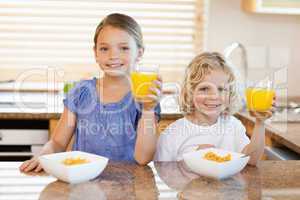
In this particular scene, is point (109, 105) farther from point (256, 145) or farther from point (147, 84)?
point (256, 145)

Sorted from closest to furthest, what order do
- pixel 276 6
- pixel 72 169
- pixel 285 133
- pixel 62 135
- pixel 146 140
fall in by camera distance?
pixel 72 169, pixel 146 140, pixel 62 135, pixel 285 133, pixel 276 6

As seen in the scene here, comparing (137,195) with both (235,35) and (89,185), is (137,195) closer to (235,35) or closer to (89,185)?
(89,185)

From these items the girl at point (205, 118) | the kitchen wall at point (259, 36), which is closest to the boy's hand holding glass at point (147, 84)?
the girl at point (205, 118)

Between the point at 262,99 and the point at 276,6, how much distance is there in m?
1.59

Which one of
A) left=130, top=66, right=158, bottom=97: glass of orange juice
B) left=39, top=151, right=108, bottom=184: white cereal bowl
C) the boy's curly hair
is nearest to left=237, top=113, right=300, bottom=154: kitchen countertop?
the boy's curly hair

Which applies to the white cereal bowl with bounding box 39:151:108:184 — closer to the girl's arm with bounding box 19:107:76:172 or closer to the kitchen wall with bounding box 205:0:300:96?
the girl's arm with bounding box 19:107:76:172

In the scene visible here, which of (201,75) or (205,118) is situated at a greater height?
(201,75)

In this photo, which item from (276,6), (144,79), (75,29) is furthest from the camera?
(75,29)

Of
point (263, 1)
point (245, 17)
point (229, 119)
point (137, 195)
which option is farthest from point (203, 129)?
point (245, 17)

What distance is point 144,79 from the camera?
1368 millimetres

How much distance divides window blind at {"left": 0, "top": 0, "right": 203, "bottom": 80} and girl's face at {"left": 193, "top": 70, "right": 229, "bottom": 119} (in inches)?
54.7

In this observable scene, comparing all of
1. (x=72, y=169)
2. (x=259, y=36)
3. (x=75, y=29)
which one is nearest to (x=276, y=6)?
(x=259, y=36)

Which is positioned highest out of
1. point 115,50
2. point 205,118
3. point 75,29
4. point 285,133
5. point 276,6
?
point 276,6

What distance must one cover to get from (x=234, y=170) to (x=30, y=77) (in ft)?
6.75
